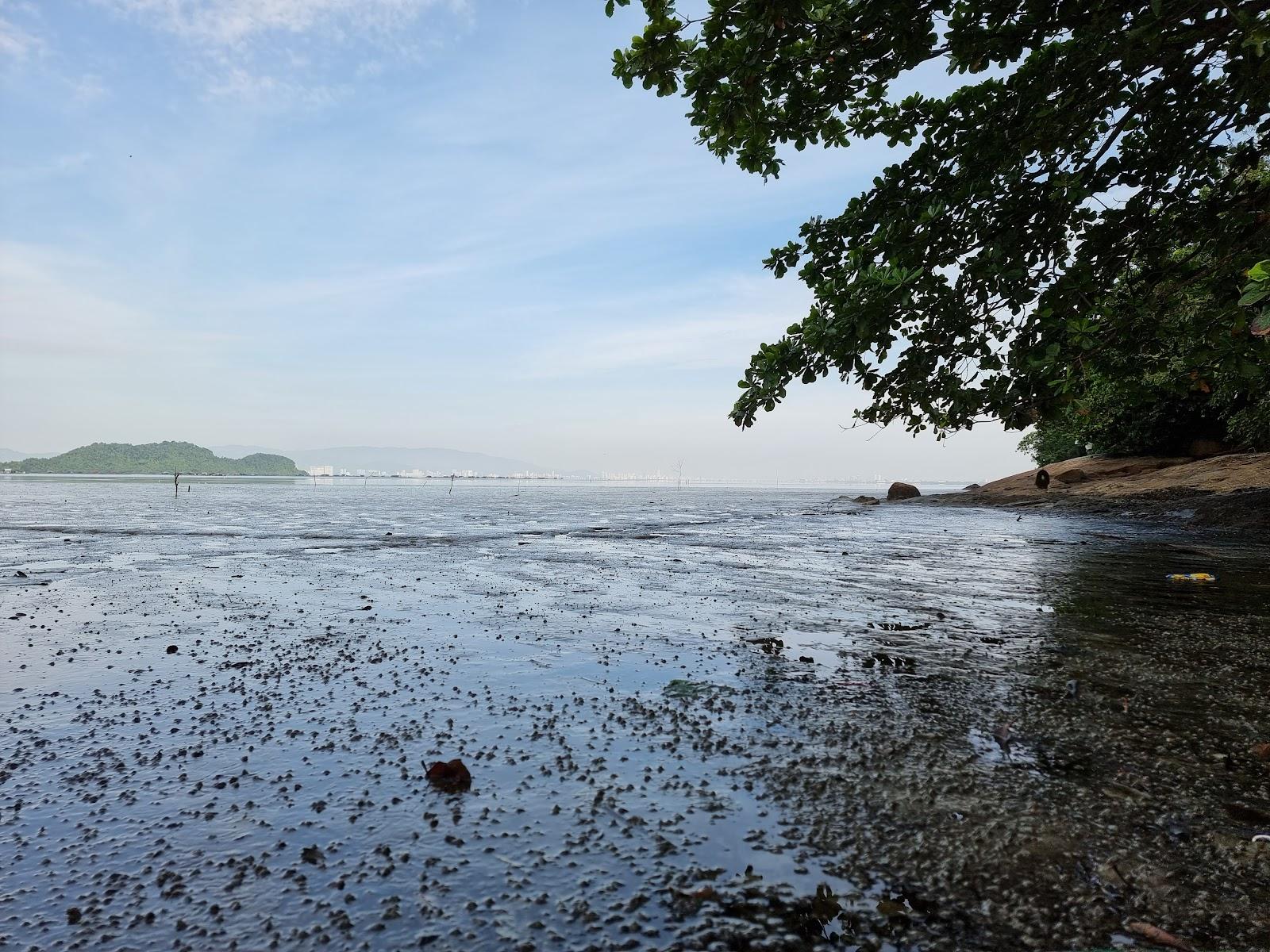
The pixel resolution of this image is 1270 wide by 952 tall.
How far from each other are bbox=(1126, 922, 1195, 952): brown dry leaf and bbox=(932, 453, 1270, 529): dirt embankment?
2335cm

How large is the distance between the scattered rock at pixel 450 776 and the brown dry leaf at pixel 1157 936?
2890 millimetres

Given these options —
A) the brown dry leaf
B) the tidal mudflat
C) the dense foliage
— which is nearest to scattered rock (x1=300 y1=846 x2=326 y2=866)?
the tidal mudflat

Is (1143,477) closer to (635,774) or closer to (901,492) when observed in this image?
(901,492)

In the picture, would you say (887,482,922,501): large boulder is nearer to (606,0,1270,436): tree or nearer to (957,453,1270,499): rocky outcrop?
(957,453,1270,499): rocky outcrop

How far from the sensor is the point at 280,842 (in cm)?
296

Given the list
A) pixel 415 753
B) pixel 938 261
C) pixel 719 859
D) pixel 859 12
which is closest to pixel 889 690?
pixel 719 859

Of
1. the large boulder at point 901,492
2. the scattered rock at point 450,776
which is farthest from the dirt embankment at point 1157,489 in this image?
the scattered rock at point 450,776

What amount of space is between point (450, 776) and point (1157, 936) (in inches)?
121

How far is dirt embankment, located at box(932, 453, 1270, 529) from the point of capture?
70.3ft

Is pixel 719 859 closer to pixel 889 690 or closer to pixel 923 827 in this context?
pixel 923 827

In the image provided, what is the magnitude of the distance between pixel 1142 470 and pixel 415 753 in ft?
129

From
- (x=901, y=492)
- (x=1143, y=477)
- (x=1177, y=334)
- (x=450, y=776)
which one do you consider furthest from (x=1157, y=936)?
(x=901, y=492)

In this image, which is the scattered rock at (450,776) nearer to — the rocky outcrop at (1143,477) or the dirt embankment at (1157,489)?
the dirt embankment at (1157,489)

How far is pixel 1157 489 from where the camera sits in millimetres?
28250
